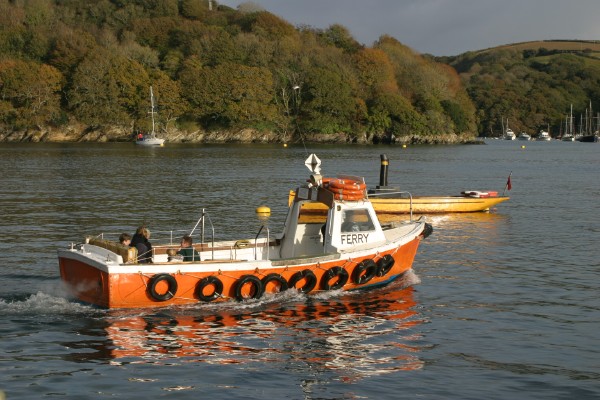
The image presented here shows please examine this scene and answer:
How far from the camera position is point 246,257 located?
76.9 ft

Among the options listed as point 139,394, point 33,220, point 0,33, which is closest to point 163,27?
point 0,33

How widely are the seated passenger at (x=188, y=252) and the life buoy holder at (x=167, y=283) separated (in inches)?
51.2

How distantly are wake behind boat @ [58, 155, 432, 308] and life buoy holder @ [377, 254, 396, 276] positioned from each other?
0.09 ft

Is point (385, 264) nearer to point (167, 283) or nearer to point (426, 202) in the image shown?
point (167, 283)

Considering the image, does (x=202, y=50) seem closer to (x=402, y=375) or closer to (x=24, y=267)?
(x=24, y=267)

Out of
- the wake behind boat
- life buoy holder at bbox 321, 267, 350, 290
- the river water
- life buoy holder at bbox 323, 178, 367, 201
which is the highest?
life buoy holder at bbox 323, 178, 367, 201

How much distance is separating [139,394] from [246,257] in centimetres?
876

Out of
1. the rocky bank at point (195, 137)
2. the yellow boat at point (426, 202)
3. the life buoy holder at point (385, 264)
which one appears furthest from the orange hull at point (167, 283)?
the rocky bank at point (195, 137)

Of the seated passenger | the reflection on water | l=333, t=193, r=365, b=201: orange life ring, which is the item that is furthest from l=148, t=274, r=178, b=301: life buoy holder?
l=333, t=193, r=365, b=201: orange life ring

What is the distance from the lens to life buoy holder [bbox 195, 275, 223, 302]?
20281 mm

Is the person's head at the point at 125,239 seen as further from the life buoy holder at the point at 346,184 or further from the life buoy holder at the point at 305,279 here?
the life buoy holder at the point at 346,184

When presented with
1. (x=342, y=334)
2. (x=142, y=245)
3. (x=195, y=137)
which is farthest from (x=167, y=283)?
(x=195, y=137)

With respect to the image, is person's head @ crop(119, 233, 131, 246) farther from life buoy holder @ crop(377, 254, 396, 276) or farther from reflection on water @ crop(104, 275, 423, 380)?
life buoy holder @ crop(377, 254, 396, 276)

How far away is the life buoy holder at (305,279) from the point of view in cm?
2158
